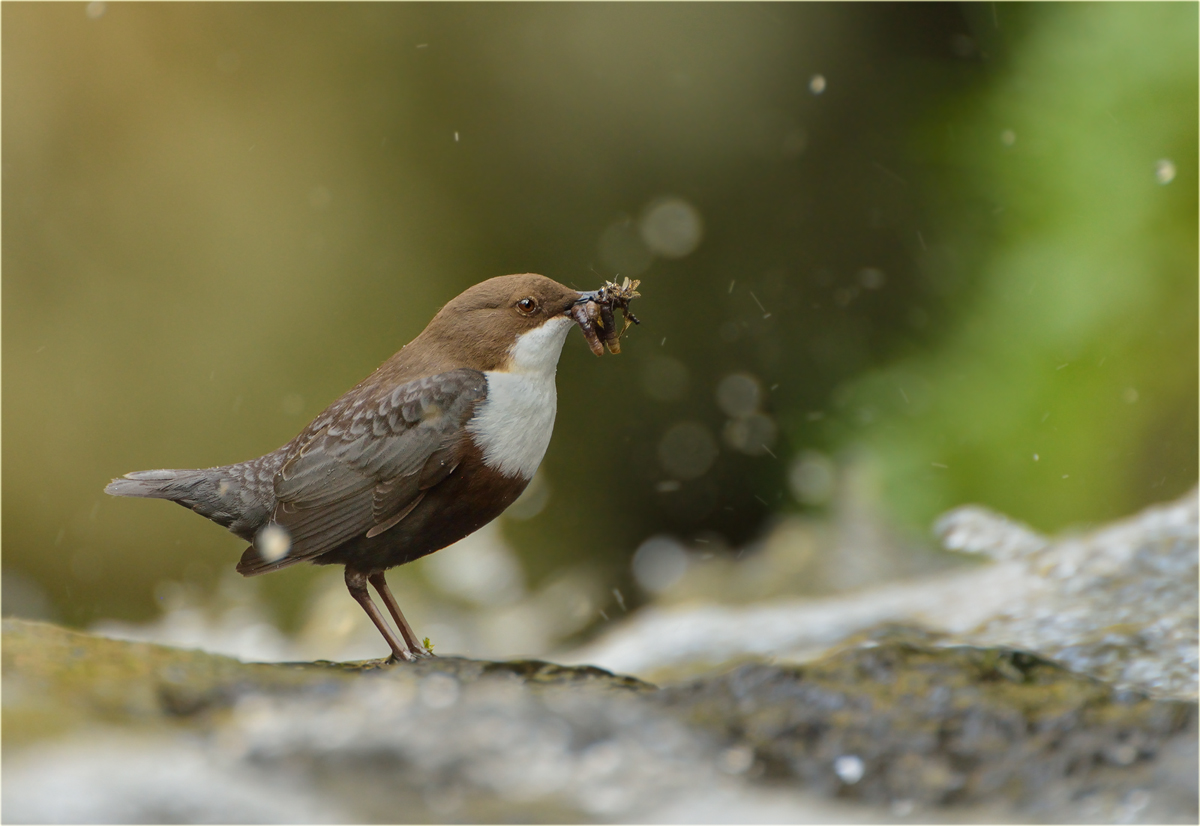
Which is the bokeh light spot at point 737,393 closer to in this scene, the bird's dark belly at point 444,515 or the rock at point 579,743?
the bird's dark belly at point 444,515

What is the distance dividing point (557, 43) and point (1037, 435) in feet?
10.4

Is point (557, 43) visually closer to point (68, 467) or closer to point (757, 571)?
point (757, 571)

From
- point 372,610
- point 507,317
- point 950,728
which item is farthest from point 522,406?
point 950,728

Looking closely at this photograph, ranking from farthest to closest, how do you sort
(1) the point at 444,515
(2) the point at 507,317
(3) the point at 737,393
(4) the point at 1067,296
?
(3) the point at 737,393 → (4) the point at 1067,296 → (2) the point at 507,317 → (1) the point at 444,515

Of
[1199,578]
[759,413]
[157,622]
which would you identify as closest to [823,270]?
[759,413]

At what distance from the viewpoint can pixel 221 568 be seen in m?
5.48

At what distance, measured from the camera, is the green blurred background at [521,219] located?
17.0ft

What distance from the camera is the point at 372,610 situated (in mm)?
2398

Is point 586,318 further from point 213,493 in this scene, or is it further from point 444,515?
point 213,493

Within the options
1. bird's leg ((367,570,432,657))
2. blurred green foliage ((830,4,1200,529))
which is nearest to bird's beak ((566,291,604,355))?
bird's leg ((367,570,432,657))

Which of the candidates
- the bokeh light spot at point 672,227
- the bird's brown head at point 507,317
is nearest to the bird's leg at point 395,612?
the bird's brown head at point 507,317

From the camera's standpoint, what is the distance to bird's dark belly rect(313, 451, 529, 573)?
7.73 feet

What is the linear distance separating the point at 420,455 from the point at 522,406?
0.88 ft

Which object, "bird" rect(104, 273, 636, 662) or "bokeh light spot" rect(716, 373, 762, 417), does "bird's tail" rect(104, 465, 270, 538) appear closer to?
"bird" rect(104, 273, 636, 662)
